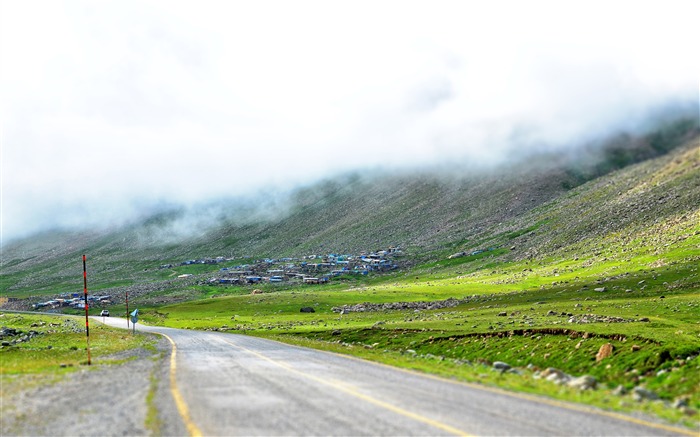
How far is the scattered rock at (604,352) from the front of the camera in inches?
1606

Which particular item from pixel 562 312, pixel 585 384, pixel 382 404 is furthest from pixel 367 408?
pixel 562 312

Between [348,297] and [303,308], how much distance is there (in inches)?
771

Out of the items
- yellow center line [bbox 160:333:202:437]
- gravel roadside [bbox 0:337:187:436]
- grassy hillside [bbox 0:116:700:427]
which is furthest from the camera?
grassy hillside [bbox 0:116:700:427]

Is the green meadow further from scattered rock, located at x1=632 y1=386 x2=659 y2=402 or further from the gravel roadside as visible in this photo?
the gravel roadside

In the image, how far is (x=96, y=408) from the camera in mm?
17281

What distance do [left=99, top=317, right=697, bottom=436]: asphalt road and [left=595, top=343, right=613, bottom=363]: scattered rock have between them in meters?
22.0

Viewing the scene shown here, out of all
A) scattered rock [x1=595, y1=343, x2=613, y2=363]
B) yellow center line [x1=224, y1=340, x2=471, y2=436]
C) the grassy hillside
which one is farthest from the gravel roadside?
scattered rock [x1=595, y1=343, x2=613, y2=363]

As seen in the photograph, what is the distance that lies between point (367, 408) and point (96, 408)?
8320mm

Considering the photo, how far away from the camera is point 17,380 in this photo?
24219mm

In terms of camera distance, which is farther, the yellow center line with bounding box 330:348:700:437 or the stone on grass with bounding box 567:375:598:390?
the stone on grass with bounding box 567:375:598:390

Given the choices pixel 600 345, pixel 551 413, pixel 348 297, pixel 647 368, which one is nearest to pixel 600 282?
pixel 348 297

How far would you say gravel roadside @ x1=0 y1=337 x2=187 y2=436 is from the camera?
14.7m

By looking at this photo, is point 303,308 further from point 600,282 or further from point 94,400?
point 94,400

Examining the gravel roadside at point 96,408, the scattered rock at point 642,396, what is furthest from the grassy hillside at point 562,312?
the gravel roadside at point 96,408
